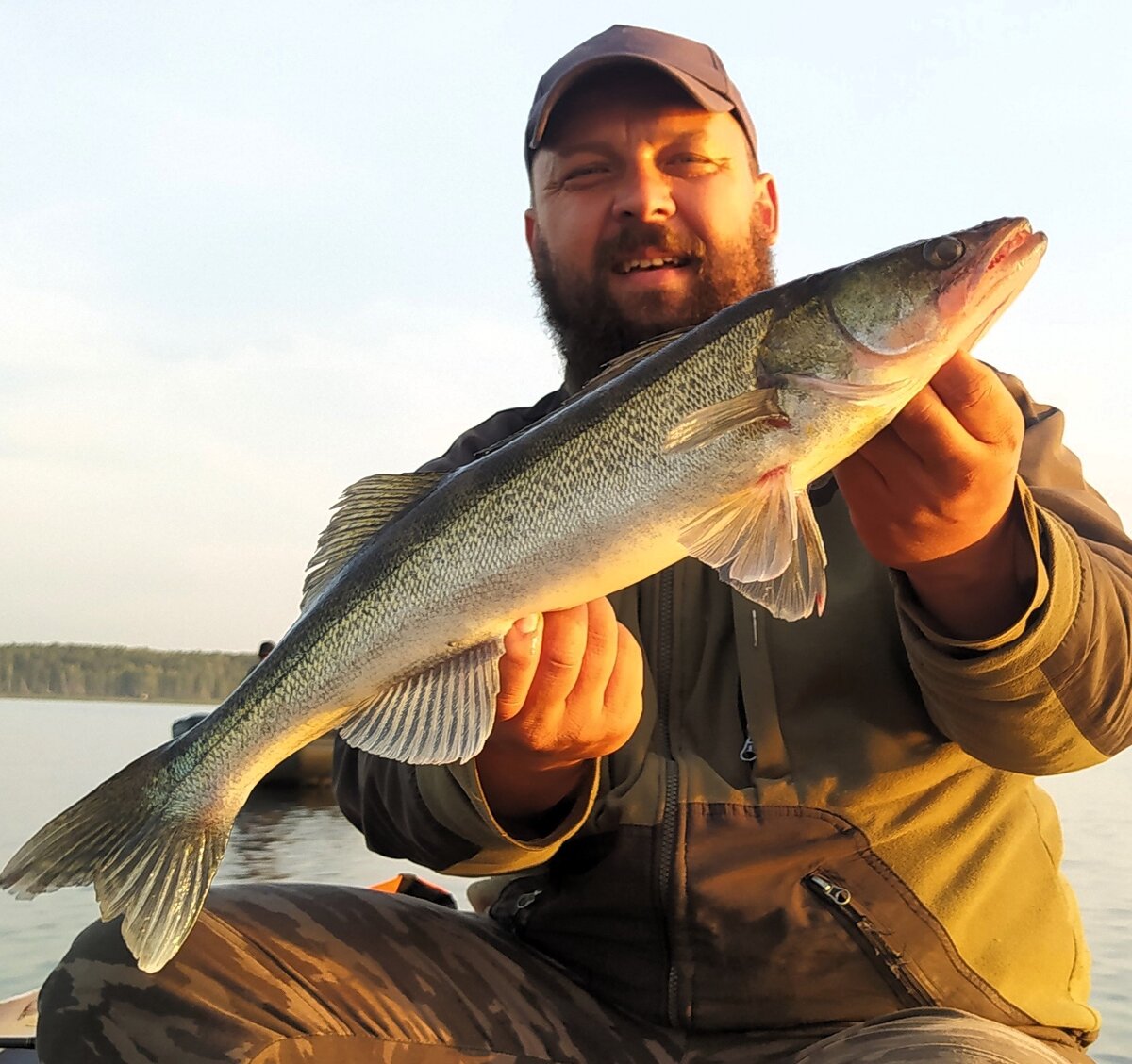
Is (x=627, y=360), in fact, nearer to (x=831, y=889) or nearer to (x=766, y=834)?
(x=766, y=834)

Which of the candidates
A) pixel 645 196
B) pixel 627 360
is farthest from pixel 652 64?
pixel 627 360

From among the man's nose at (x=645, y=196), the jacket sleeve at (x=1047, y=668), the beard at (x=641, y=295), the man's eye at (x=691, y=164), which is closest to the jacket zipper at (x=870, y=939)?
the jacket sleeve at (x=1047, y=668)

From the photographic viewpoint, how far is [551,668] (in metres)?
2.93

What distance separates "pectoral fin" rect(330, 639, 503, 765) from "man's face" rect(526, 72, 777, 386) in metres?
2.28

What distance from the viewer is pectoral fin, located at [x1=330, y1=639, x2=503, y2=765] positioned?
9.46 ft

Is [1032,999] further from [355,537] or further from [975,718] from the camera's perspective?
[355,537]

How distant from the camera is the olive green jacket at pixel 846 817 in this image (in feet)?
9.45

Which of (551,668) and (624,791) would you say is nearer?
(551,668)

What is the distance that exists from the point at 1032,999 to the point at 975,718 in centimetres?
87

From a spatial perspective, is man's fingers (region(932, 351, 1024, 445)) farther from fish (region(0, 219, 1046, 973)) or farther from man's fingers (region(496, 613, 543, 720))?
man's fingers (region(496, 613, 543, 720))

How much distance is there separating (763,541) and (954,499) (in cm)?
45

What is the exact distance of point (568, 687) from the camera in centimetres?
296

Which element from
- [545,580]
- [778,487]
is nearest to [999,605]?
[778,487]

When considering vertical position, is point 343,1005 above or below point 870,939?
below
